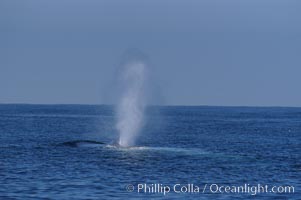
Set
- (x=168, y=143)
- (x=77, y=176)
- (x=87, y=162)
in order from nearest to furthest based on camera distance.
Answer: (x=77, y=176) < (x=87, y=162) < (x=168, y=143)

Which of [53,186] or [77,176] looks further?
[77,176]

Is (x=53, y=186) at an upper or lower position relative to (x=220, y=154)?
lower

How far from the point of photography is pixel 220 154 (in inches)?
2968

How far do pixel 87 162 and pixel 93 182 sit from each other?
1250 cm

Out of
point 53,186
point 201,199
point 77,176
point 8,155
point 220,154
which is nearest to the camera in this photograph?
point 201,199

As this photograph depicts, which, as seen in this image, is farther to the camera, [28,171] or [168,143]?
[168,143]

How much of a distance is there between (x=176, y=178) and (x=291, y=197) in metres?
10.7

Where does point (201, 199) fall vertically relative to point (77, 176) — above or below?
below

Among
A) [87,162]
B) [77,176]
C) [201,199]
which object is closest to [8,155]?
[87,162]

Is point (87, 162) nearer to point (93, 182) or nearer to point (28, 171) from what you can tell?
point (28, 171)

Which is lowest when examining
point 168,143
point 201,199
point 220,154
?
point 201,199

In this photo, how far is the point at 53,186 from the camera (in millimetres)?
48375

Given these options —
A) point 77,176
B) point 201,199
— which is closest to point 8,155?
point 77,176

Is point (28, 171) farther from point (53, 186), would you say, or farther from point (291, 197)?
point (291, 197)
